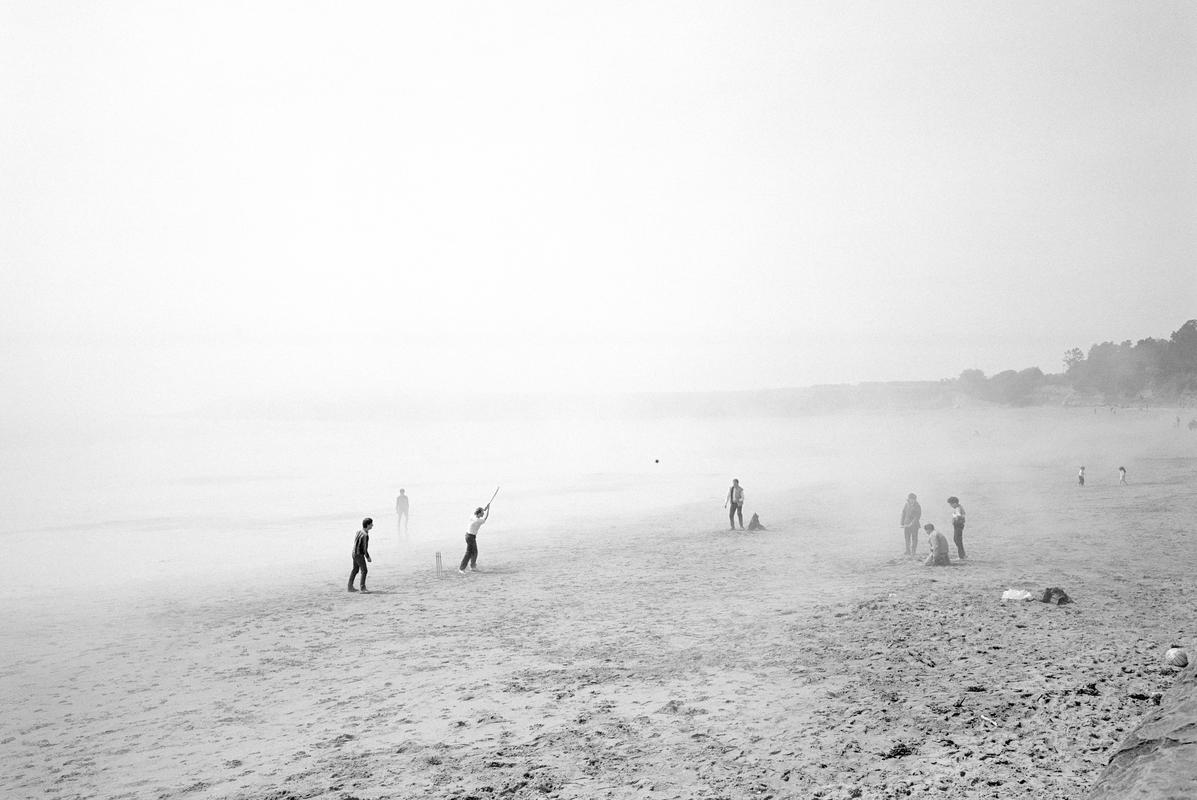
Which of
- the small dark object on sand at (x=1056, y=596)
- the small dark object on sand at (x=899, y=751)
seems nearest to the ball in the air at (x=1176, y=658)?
the small dark object on sand at (x=1056, y=596)

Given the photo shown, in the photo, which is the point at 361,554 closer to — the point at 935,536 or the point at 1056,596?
the point at 935,536

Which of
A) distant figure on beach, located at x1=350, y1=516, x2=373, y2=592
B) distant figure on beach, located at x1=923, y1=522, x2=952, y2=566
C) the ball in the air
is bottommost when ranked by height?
distant figure on beach, located at x1=923, y1=522, x2=952, y2=566

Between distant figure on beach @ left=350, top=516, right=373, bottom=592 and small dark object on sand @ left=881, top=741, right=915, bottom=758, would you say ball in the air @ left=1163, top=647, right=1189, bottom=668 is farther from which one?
distant figure on beach @ left=350, top=516, right=373, bottom=592

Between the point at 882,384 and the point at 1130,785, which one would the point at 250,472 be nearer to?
the point at 1130,785

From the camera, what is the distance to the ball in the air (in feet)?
31.2

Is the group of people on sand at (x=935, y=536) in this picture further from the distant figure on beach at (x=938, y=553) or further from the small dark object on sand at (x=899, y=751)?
the small dark object on sand at (x=899, y=751)

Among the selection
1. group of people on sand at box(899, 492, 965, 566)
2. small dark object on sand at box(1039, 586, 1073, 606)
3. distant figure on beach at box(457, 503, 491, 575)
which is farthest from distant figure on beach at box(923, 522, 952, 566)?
distant figure on beach at box(457, 503, 491, 575)

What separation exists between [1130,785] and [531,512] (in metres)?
34.5

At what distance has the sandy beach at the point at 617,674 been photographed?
772cm

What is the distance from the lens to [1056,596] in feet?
43.6

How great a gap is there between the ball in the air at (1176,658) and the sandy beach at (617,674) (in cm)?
23

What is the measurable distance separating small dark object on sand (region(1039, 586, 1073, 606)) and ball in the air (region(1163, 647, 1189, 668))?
3.46 meters

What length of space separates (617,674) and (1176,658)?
796cm

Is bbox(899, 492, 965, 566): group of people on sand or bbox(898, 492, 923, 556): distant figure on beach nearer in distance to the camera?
bbox(899, 492, 965, 566): group of people on sand
